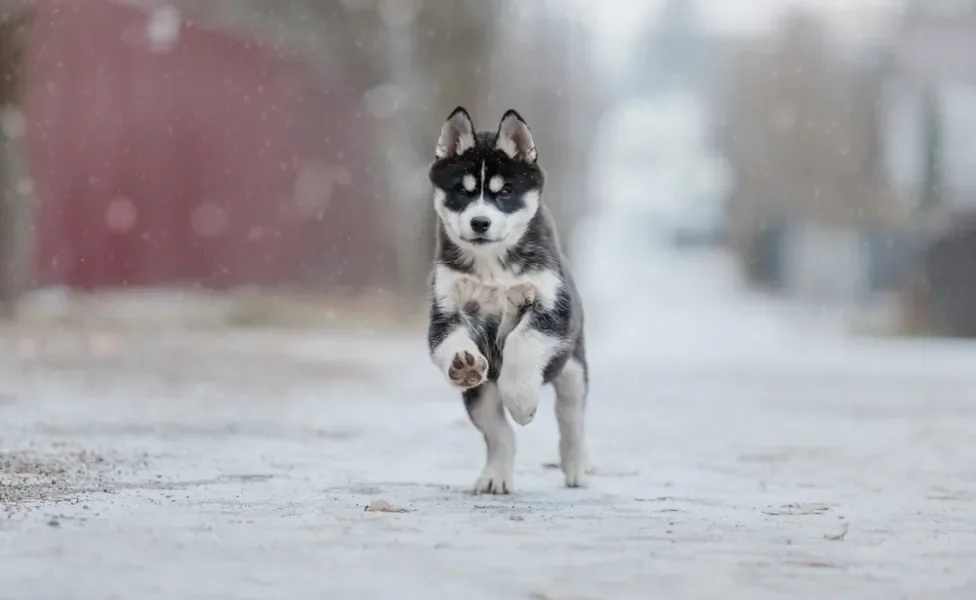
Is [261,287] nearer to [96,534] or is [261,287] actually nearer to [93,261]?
[93,261]

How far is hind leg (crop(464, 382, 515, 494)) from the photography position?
479 cm

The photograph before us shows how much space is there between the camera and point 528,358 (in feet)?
14.6

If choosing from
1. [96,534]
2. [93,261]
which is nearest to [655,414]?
[96,534]

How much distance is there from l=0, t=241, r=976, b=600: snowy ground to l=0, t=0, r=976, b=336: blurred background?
4141 mm

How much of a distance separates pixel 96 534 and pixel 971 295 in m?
12.6

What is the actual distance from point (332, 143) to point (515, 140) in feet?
43.5

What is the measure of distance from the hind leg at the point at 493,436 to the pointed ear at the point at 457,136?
824 millimetres

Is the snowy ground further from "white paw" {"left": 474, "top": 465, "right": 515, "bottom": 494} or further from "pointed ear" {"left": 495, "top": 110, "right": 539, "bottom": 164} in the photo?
"pointed ear" {"left": 495, "top": 110, "right": 539, "bottom": 164}

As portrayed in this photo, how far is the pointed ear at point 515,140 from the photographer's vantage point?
185 inches

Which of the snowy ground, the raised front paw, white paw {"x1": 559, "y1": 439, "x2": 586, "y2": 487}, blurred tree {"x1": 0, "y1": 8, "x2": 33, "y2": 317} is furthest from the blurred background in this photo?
the raised front paw

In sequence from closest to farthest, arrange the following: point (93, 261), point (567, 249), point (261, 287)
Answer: point (93, 261) → point (261, 287) → point (567, 249)

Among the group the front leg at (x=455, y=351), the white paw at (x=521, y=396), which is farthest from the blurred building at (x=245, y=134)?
the white paw at (x=521, y=396)

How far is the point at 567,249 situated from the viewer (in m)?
20.3

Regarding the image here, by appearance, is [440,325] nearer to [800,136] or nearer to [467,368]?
[467,368]
